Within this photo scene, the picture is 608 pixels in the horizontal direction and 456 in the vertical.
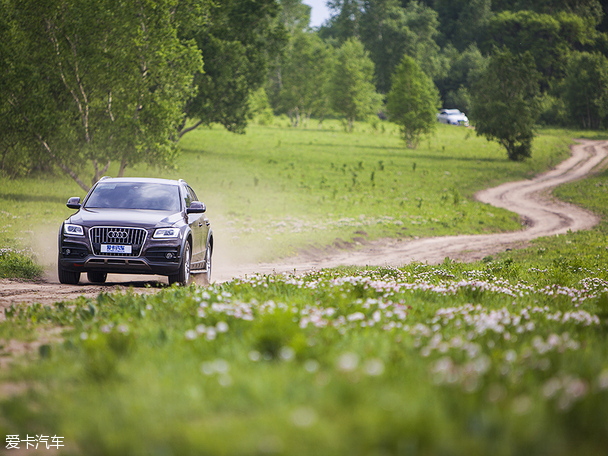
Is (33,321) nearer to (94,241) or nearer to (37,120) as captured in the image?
(94,241)

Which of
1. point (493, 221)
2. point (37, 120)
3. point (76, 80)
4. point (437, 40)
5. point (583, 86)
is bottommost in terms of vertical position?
point (493, 221)

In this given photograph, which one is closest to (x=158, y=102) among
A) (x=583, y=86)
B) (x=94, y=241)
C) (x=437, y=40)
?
(x=94, y=241)

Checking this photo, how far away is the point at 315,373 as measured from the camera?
3.94m

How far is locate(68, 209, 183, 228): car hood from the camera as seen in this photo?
10508mm

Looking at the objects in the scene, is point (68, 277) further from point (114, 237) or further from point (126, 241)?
point (126, 241)

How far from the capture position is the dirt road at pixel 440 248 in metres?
10.2

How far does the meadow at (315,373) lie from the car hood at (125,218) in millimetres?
2742

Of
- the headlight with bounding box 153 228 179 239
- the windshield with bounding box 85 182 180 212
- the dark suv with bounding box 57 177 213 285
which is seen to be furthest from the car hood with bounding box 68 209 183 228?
the windshield with bounding box 85 182 180 212

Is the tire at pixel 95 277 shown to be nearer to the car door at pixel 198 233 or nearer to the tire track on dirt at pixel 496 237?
the car door at pixel 198 233

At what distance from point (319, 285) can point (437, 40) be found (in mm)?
116093

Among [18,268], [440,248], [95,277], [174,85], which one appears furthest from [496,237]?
[18,268]

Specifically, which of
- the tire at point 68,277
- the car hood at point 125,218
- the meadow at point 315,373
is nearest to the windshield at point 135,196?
the car hood at point 125,218

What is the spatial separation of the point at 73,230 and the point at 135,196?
64.1 inches

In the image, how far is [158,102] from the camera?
22625 millimetres
